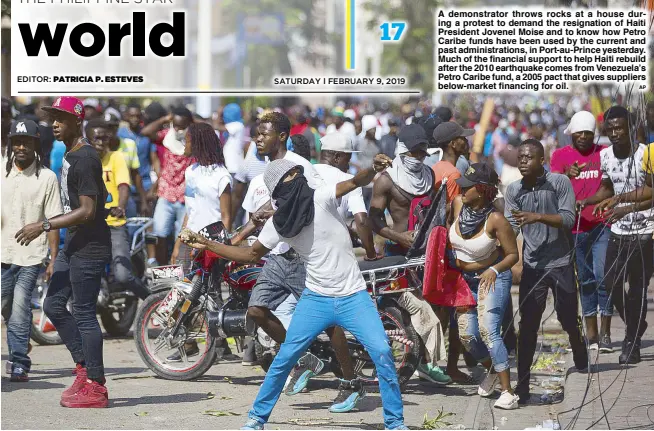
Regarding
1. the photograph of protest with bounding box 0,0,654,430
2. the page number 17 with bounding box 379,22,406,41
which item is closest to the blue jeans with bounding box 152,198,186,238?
the photograph of protest with bounding box 0,0,654,430

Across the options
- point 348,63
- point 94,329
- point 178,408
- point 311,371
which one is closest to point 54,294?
point 94,329

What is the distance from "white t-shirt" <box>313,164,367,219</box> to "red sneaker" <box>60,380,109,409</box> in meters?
2.00

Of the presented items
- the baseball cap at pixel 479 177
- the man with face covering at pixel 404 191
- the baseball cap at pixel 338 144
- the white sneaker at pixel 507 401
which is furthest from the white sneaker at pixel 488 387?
the baseball cap at pixel 338 144

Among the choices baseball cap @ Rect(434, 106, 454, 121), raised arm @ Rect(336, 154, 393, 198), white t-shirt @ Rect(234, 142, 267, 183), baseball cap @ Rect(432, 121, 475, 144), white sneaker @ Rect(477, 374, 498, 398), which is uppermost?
baseball cap @ Rect(434, 106, 454, 121)

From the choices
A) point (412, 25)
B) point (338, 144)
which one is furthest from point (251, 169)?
point (412, 25)

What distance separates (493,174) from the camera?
771 cm

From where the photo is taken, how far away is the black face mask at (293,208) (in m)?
6.48

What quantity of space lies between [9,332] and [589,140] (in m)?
4.81

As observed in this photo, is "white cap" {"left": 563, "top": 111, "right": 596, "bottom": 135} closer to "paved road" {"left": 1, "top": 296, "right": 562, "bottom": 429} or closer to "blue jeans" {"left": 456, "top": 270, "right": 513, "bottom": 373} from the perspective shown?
"blue jeans" {"left": 456, "top": 270, "right": 513, "bottom": 373}

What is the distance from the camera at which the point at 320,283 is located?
6578 millimetres

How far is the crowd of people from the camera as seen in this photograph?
6574 mm

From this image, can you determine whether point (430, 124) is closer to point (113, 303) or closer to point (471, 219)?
point (471, 219)

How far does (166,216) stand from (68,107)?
397cm

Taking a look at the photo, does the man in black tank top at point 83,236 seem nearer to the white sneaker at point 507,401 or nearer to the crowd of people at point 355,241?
the crowd of people at point 355,241
